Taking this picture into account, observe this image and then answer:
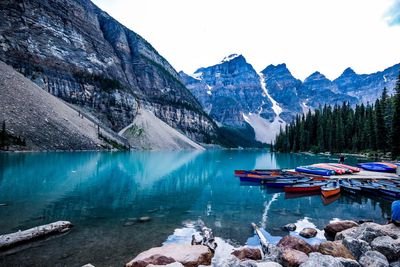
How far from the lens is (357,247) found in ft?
33.6

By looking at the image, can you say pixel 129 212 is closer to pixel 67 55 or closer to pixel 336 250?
pixel 336 250

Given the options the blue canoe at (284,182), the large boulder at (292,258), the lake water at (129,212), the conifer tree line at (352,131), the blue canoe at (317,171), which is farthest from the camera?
the conifer tree line at (352,131)

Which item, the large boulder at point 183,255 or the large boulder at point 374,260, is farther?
the large boulder at point 183,255

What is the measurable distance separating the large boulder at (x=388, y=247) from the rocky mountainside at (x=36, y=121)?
84111 millimetres

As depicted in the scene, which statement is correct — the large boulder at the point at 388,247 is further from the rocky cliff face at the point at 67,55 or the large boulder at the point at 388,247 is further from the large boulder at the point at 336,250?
the rocky cliff face at the point at 67,55

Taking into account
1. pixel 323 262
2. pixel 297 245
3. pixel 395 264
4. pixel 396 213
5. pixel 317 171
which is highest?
pixel 396 213

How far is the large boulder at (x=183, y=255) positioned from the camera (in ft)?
33.7

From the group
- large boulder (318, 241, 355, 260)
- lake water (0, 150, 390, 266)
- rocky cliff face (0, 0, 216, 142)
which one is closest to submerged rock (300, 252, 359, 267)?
large boulder (318, 241, 355, 260)

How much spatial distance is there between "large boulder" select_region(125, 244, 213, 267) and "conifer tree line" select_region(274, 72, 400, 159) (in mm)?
58227

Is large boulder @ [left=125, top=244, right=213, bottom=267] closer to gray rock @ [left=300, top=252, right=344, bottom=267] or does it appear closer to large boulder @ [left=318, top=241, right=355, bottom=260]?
gray rock @ [left=300, top=252, right=344, bottom=267]

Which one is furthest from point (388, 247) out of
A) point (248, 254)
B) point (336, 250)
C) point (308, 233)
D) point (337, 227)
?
point (337, 227)

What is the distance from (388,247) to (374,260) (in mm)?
1498

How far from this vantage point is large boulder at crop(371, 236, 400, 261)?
9.47m

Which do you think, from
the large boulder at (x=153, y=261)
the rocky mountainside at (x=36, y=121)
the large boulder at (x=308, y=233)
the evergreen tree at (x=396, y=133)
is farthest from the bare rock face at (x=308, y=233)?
the rocky mountainside at (x=36, y=121)
